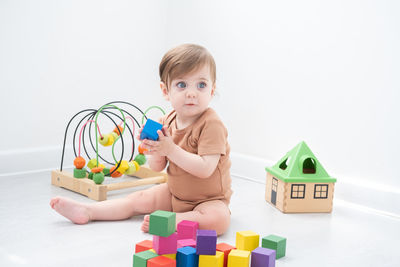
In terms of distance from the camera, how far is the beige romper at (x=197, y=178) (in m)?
1.20

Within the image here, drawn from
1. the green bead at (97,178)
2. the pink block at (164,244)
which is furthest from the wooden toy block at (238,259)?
the green bead at (97,178)

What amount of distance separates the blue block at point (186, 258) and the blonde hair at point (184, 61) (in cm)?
48

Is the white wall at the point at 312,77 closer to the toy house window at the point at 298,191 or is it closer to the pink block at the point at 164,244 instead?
the toy house window at the point at 298,191

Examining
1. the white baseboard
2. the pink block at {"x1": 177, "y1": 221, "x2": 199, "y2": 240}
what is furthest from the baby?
the white baseboard

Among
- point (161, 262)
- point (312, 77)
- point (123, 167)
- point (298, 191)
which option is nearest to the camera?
point (161, 262)

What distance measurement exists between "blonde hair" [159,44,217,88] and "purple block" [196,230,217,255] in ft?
1.54

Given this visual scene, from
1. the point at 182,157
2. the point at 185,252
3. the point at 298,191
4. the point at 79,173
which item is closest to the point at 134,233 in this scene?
the point at 182,157

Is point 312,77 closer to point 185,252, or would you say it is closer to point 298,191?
point 298,191

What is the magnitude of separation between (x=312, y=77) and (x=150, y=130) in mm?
868

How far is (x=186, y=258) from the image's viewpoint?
2.87 feet

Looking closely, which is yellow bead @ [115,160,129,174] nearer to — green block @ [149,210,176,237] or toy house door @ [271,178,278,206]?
toy house door @ [271,178,278,206]

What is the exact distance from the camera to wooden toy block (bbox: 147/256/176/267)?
83cm

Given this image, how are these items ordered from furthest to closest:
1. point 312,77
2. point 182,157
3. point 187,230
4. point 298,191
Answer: point 312,77 < point 298,191 < point 182,157 < point 187,230

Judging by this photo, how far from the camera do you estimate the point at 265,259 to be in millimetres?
922
